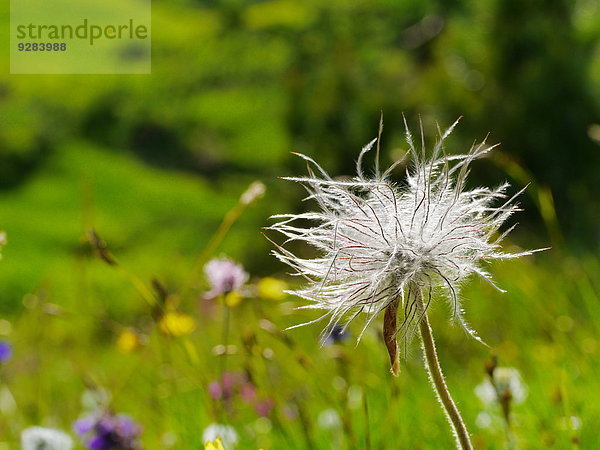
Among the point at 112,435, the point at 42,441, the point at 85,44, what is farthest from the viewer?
the point at 85,44

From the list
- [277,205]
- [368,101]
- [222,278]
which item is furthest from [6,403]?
[277,205]

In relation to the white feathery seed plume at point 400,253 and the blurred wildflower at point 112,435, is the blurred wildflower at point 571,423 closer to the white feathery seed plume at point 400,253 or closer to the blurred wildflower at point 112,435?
the white feathery seed plume at point 400,253

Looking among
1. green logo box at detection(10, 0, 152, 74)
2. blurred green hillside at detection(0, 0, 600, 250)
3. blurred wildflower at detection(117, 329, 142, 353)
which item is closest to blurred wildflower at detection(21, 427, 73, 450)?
blurred wildflower at detection(117, 329, 142, 353)

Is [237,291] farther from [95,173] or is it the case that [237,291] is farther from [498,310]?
[95,173]

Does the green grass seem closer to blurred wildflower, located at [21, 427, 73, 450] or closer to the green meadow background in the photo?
the green meadow background

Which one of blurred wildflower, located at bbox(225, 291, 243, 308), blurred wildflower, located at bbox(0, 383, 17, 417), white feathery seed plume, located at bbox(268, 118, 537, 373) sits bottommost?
blurred wildflower, located at bbox(0, 383, 17, 417)

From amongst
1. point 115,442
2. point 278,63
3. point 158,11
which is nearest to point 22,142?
point 278,63

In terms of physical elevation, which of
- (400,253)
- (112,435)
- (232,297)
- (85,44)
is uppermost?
(400,253)

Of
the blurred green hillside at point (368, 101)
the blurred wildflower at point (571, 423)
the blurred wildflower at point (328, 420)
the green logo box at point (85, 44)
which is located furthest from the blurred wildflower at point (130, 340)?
the green logo box at point (85, 44)

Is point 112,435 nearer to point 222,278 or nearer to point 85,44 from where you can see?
point 222,278
